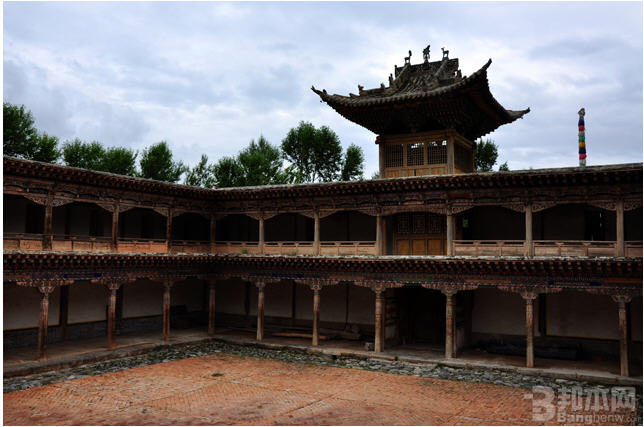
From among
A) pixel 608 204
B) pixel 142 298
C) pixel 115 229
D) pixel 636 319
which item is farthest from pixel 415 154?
pixel 142 298

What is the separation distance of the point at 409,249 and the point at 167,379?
1138 cm

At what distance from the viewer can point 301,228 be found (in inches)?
1105

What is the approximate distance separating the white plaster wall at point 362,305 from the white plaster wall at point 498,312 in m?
4.70

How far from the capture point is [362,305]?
2652cm

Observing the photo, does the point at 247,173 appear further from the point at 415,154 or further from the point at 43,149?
the point at 415,154

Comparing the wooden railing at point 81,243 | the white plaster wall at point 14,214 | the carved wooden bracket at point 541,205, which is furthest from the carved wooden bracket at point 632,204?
the white plaster wall at point 14,214

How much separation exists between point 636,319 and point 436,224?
8.45 m

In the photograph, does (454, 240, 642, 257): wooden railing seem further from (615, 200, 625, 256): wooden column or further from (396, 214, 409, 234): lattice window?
(396, 214, 409, 234): lattice window

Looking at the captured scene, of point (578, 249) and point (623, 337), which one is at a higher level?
point (578, 249)

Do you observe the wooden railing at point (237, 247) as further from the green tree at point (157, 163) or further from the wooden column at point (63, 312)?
the green tree at point (157, 163)

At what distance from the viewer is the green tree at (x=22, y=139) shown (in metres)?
37.9

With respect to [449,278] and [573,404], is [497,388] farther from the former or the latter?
[449,278]

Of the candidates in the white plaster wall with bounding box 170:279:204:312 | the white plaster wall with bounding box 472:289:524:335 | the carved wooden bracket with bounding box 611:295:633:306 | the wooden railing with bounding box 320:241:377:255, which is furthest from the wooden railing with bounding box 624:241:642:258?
the white plaster wall with bounding box 170:279:204:312

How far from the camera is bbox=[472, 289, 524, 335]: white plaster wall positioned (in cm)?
2345
